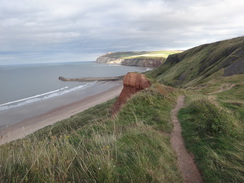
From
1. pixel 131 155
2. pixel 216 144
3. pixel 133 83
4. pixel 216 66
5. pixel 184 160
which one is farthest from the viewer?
pixel 216 66

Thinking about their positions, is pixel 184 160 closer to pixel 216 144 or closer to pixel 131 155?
pixel 216 144

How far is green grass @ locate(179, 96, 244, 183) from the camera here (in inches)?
173

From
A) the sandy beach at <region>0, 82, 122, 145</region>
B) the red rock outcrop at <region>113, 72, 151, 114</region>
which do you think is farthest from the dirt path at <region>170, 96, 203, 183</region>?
the sandy beach at <region>0, 82, 122, 145</region>

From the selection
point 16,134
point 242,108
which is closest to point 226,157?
point 242,108

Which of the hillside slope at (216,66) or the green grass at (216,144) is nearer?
the green grass at (216,144)

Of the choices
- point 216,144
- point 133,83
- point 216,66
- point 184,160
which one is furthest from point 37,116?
point 216,66

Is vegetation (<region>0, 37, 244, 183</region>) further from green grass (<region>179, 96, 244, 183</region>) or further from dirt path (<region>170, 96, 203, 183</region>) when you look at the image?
dirt path (<region>170, 96, 203, 183</region>)

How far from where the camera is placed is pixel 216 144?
19.7ft

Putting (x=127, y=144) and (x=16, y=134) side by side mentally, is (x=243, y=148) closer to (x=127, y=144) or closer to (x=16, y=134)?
(x=127, y=144)

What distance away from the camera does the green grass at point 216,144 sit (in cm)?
439

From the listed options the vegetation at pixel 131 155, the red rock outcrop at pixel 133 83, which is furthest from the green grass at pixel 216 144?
the red rock outcrop at pixel 133 83

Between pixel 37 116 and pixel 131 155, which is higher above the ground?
pixel 131 155

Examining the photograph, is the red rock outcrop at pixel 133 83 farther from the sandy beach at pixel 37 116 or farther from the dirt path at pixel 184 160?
the sandy beach at pixel 37 116

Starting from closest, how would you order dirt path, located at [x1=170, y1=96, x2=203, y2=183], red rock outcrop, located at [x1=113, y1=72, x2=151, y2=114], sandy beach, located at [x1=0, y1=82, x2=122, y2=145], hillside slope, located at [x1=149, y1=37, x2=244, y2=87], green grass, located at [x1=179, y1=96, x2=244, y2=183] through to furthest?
1. green grass, located at [x1=179, y1=96, x2=244, y2=183]
2. dirt path, located at [x1=170, y1=96, x2=203, y2=183]
3. red rock outcrop, located at [x1=113, y1=72, x2=151, y2=114]
4. sandy beach, located at [x1=0, y1=82, x2=122, y2=145]
5. hillside slope, located at [x1=149, y1=37, x2=244, y2=87]
